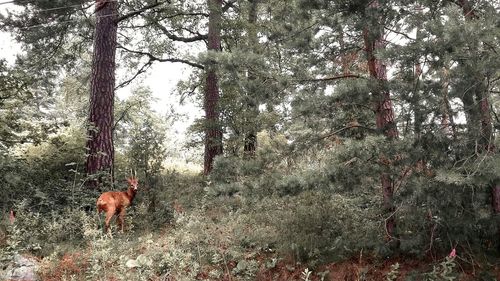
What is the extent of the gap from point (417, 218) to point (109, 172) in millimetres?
6210

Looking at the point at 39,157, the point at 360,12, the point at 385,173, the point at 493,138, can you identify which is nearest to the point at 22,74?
the point at 39,157

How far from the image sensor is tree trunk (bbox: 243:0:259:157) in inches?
207

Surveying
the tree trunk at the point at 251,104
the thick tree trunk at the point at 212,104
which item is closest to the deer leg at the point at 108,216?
the tree trunk at the point at 251,104

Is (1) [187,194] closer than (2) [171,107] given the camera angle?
Yes

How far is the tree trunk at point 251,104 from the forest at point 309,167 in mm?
82

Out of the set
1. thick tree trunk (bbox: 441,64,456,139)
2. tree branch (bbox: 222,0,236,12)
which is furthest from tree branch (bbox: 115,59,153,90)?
thick tree trunk (bbox: 441,64,456,139)

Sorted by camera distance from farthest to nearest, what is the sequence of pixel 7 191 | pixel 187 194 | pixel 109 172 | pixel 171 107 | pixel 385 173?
1. pixel 171 107
2. pixel 187 194
3. pixel 109 172
4. pixel 7 191
5. pixel 385 173

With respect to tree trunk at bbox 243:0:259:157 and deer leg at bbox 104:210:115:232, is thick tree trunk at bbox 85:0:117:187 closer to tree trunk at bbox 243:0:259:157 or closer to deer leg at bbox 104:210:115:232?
deer leg at bbox 104:210:115:232

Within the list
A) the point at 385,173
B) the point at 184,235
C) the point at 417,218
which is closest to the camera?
the point at 385,173

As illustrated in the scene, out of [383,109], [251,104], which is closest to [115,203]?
[251,104]

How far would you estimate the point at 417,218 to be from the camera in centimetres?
483

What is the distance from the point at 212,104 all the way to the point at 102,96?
2.83 meters

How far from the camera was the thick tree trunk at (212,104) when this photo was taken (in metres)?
9.88

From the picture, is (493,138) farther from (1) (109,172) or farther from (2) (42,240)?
(1) (109,172)
